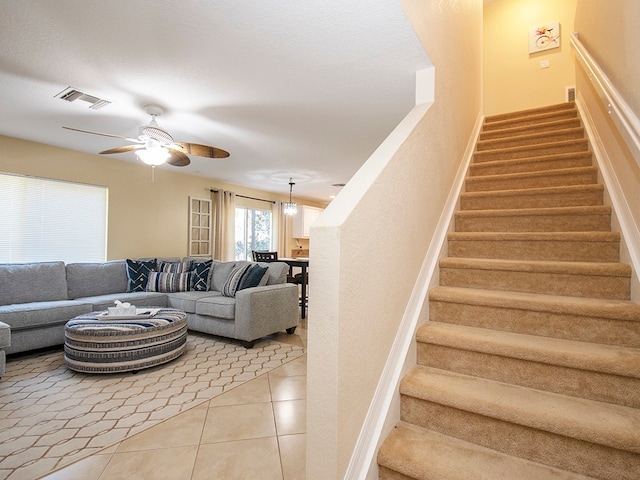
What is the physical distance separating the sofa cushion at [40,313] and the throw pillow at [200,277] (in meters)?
1.27

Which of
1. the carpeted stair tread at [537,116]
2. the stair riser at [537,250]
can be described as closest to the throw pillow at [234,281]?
the stair riser at [537,250]

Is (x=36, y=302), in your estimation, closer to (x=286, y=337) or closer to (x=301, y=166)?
(x=286, y=337)

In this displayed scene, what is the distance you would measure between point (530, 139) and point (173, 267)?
186 inches

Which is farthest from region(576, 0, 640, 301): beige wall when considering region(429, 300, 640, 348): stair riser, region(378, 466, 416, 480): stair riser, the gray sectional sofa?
the gray sectional sofa

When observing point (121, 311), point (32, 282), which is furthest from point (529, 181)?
point (32, 282)

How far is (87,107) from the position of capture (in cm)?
305

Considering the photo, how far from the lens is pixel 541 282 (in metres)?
1.79

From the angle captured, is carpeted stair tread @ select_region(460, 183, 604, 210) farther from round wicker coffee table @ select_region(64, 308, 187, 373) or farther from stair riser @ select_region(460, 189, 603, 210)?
round wicker coffee table @ select_region(64, 308, 187, 373)

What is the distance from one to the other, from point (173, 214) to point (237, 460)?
482 centimetres

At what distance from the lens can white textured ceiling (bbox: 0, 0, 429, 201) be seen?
5.79 feet

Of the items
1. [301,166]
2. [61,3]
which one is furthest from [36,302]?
[301,166]

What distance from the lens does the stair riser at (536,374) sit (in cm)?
125

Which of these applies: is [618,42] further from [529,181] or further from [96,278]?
[96,278]

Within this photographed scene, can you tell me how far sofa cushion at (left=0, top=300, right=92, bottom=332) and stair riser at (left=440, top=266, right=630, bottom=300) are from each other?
3.82m
